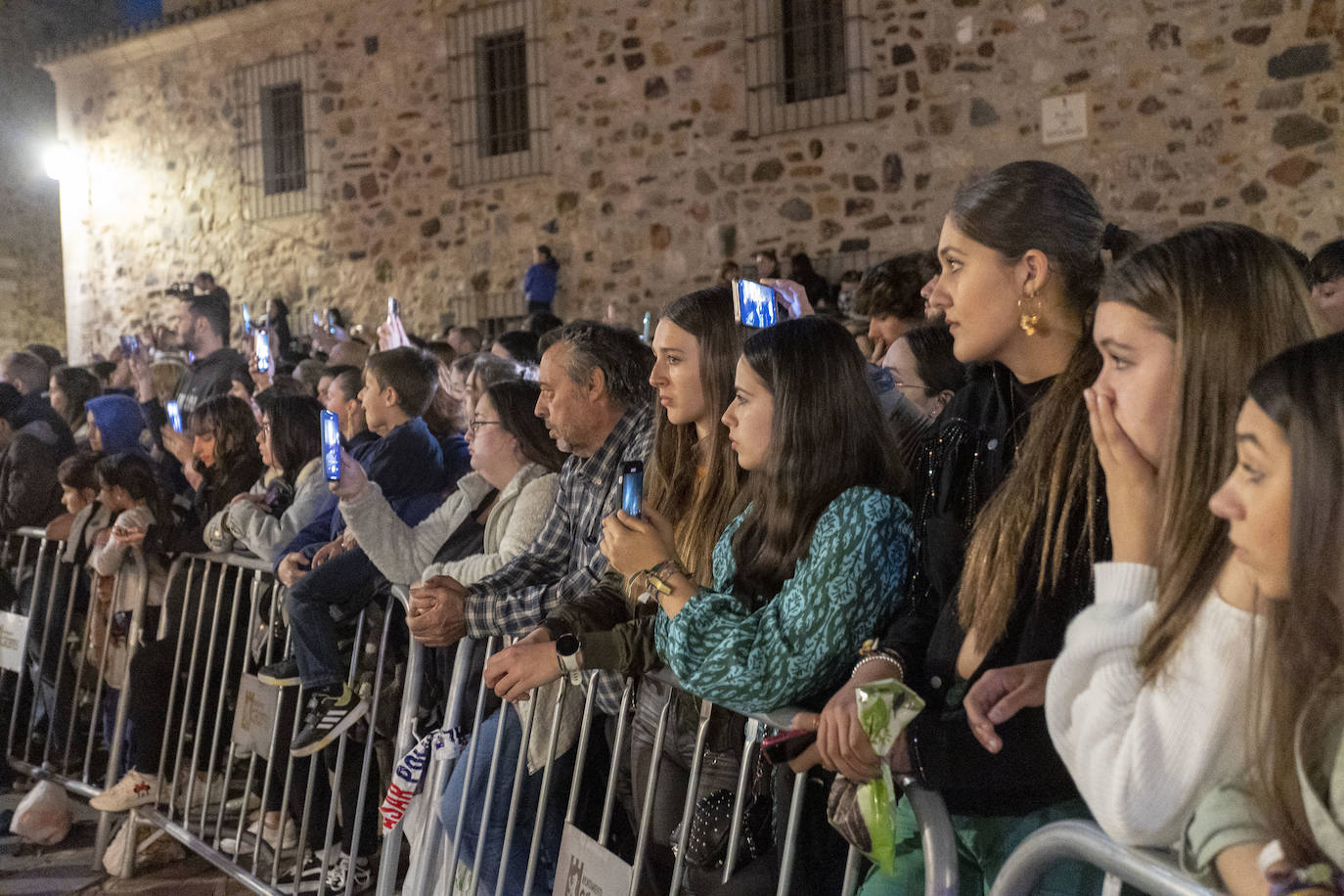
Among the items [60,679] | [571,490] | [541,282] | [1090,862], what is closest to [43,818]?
[60,679]

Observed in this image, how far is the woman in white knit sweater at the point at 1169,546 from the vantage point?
4.21ft

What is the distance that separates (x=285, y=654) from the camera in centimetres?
384

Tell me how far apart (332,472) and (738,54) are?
7.80 m

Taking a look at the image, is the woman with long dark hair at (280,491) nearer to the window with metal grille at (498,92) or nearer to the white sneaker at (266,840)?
the white sneaker at (266,840)

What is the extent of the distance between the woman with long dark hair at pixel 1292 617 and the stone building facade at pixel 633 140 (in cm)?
738

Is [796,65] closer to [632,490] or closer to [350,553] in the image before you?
[350,553]

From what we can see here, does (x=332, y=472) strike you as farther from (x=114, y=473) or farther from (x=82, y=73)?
(x=82, y=73)

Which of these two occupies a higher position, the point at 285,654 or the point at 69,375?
the point at 69,375

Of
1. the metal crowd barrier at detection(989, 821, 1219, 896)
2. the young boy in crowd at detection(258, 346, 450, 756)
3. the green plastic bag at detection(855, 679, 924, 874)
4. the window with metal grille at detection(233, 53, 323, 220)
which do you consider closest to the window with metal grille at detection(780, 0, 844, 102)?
the window with metal grille at detection(233, 53, 323, 220)

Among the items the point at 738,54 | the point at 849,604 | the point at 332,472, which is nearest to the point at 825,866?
the point at 849,604

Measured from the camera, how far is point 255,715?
12.6 ft

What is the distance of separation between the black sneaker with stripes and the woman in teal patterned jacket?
147 centimetres

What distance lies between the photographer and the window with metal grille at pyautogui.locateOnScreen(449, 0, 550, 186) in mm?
11672

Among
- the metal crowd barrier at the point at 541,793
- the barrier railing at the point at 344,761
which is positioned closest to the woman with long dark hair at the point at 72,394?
the barrier railing at the point at 344,761
